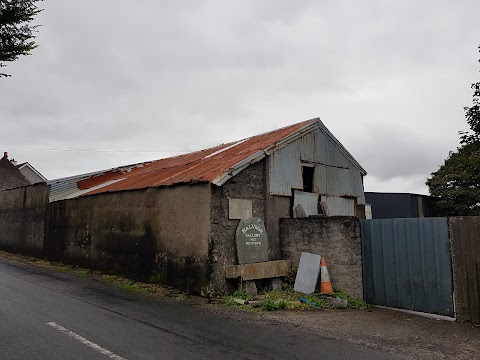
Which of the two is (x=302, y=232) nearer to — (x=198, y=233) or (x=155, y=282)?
(x=198, y=233)

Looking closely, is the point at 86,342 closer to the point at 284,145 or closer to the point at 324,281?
the point at 324,281

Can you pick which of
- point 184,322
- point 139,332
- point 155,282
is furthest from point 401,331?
point 155,282

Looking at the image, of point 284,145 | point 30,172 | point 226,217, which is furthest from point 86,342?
point 30,172

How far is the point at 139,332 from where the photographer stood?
6375 millimetres

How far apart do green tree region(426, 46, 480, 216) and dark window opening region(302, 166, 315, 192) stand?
45.6 feet

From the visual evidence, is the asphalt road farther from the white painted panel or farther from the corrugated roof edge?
the corrugated roof edge

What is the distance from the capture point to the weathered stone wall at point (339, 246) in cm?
998

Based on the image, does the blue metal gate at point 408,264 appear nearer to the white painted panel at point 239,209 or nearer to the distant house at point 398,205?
the white painted panel at point 239,209

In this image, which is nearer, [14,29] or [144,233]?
[14,29]

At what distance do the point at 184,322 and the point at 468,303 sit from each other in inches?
234

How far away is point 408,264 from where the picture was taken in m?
9.25

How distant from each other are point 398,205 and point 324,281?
21165 millimetres

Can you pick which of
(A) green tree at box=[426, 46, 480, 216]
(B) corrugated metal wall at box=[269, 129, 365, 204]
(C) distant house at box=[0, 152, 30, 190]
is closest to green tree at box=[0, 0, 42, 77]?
(B) corrugated metal wall at box=[269, 129, 365, 204]

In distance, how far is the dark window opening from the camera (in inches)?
548
